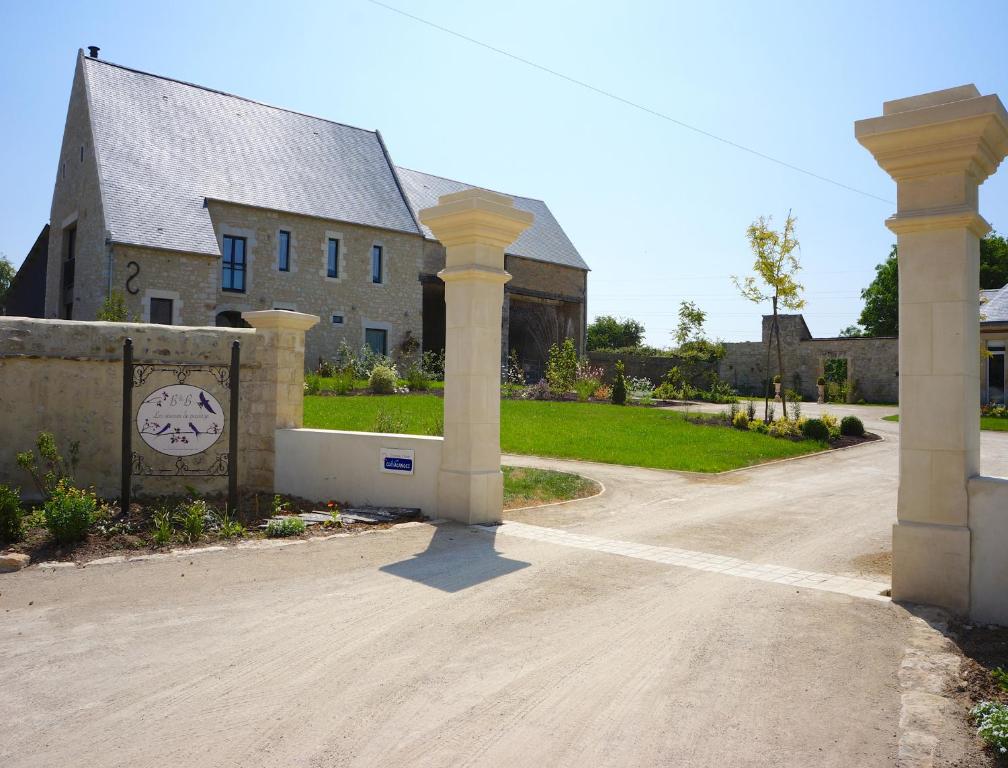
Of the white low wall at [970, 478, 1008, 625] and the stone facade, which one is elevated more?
the stone facade

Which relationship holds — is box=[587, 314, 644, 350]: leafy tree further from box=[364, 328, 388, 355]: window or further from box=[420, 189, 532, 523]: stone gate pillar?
box=[420, 189, 532, 523]: stone gate pillar

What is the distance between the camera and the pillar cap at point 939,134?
16.8 ft

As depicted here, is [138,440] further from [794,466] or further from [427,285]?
[427,285]

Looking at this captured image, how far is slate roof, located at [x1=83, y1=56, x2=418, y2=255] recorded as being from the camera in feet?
80.8

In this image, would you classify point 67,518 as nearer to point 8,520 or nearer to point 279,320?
point 8,520

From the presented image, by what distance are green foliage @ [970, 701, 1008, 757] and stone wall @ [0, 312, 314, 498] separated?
8.08 metres

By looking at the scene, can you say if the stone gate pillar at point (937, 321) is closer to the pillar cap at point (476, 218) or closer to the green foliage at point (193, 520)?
the pillar cap at point (476, 218)

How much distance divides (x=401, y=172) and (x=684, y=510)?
28.6 meters

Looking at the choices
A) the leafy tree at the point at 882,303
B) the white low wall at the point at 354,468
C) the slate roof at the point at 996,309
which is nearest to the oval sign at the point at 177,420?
the white low wall at the point at 354,468

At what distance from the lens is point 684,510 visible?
31.1ft

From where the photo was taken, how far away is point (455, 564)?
635 centimetres

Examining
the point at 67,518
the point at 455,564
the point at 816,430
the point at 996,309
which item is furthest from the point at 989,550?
the point at 996,309

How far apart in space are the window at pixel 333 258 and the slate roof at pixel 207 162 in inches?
42.5

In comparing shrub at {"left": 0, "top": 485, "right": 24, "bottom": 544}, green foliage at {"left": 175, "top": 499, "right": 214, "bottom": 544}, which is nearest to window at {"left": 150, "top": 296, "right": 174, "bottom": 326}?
green foliage at {"left": 175, "top": 499, "right": 214, "bottom": 544}
